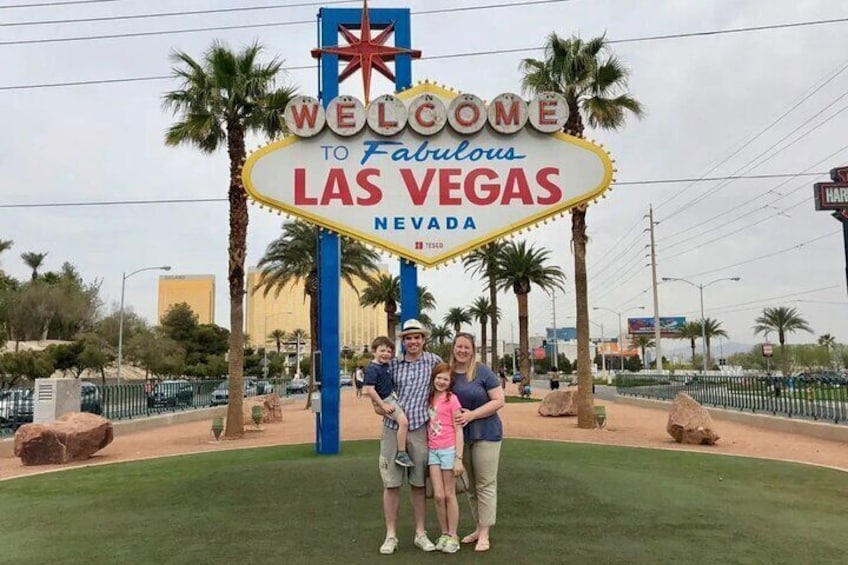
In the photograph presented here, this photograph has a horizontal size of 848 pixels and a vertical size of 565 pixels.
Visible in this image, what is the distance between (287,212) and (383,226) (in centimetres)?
146

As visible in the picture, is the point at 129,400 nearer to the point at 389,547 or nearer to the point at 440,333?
the point at 389,547

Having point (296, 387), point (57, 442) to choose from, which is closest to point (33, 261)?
point (296, 387)

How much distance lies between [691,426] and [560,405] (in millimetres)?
8639

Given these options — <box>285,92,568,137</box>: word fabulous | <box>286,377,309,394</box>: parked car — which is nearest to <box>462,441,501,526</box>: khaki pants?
<box>285,92,568,137</box>: word fabulous

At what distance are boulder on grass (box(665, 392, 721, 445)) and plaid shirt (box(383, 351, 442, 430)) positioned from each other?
A: 10.7 meters

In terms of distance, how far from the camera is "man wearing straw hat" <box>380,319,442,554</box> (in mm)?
5242

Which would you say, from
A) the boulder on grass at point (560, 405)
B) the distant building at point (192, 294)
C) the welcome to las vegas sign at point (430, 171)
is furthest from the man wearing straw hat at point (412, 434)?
the distant building at point (192, 294)

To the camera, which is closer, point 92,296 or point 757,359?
point 92,296

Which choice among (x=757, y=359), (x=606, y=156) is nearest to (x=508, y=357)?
(x=757, y=359)

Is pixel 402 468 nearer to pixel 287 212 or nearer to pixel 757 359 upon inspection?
pixel 287 212

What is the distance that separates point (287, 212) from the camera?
390 inches

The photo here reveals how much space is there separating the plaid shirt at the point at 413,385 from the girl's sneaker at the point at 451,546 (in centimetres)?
94

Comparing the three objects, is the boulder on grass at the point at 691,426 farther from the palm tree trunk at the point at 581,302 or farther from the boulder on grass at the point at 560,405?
the boulder on grass at the point at 560,405

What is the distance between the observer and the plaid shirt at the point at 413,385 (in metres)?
5.23
